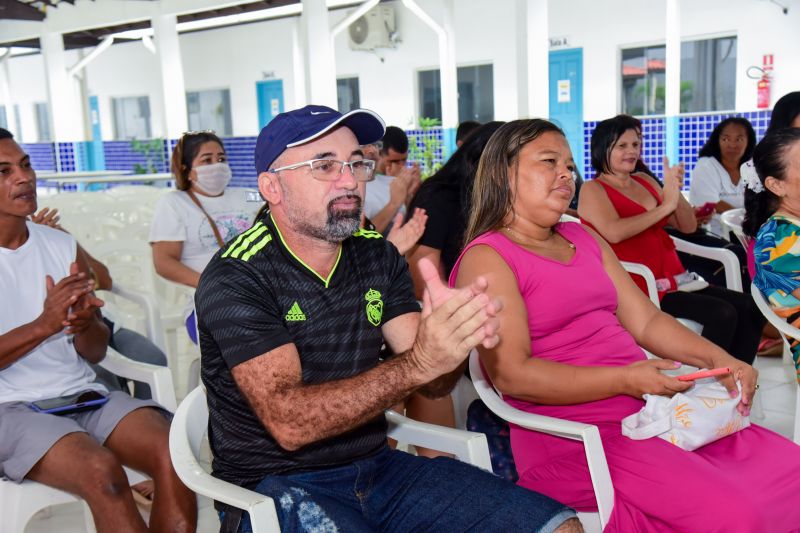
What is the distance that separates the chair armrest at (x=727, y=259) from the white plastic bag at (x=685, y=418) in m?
2.28

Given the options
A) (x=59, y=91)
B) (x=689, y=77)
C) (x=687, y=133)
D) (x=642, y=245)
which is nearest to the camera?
(x=642, y=245)

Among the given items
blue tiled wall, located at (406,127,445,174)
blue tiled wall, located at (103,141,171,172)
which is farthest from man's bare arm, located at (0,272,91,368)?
blue tiled wall, located at (103,141,171,172)

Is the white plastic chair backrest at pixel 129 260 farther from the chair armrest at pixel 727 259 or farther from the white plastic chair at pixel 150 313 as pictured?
the chair armrest at pixel 727 259

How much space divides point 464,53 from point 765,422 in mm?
11061

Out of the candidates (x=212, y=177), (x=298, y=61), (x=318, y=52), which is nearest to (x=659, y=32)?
(x=318, y=52)

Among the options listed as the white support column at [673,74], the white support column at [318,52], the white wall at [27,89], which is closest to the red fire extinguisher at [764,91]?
the white support column at [673,74]

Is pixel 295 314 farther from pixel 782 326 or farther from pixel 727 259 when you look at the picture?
pixel 727 259

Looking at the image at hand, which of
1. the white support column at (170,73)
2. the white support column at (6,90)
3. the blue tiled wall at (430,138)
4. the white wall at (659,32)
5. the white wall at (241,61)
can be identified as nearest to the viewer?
the white wall at (659,32)

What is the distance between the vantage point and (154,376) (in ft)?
8.46

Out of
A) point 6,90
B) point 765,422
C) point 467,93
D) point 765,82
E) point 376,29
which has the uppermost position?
point 376,29

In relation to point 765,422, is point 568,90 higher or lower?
higher

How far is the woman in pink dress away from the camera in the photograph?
183 cm

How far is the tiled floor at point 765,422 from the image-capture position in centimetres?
292

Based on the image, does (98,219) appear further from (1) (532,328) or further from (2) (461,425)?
(1) (532,328)
